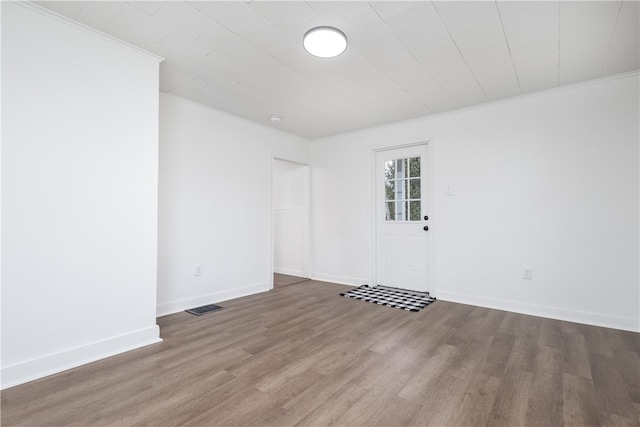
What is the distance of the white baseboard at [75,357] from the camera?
1.86 metres

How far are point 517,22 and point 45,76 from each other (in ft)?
10.8

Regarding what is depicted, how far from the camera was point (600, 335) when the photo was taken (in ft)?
8.79

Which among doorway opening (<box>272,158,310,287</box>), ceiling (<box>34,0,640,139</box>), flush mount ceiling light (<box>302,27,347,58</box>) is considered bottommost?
doorway opening (<box>272,158,310,287</box>)

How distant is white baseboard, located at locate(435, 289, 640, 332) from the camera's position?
9.24 ft

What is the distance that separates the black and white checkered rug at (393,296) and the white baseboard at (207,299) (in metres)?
1.22

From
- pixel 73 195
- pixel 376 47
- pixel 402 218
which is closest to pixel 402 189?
pixel 402 218

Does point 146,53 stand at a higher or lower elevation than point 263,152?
higher

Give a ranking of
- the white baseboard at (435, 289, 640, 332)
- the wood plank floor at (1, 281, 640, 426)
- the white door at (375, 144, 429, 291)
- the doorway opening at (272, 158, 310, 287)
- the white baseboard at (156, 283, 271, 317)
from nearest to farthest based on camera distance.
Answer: the wood plank floor at (1, 281, 640, 426) < the white baseboard at (435, 289, 640, 332) < the white baseboard at (156, 283, 271, 317) < the white door at (375, 144, 429, 291) < the doorway opening at (272, 158, 310, 287)

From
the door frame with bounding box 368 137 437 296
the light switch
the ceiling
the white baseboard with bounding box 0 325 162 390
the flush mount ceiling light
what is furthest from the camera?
the door frame with bounding box 368 137 437 296

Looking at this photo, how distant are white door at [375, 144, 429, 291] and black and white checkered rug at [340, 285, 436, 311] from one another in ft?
0.55

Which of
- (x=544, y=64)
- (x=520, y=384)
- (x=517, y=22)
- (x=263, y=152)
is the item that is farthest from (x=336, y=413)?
(x=263, y=152)

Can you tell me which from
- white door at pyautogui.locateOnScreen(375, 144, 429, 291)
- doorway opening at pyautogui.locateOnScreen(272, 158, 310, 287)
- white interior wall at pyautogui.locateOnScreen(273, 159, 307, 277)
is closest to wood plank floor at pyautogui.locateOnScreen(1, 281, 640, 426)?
white door at pyautogui.locateOnScreen(375, 144, 429, 291)

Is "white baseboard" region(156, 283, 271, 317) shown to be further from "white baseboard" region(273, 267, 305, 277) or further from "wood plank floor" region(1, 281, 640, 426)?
"white baseboard" region(273, 267, 305, 277)

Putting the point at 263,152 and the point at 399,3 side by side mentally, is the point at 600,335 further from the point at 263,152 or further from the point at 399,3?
the point at 263,152
